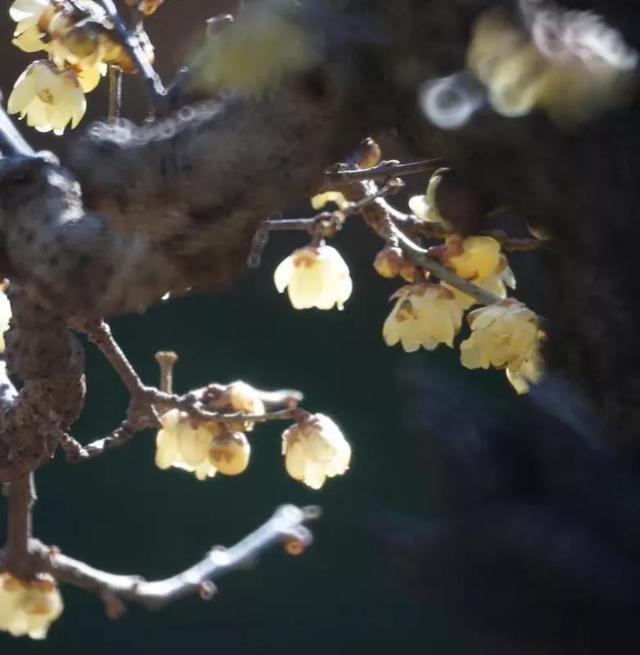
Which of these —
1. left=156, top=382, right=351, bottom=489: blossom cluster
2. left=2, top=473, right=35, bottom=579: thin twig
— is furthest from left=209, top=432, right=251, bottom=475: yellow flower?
left=2, top=473, right=35, bottom=579: thin twig

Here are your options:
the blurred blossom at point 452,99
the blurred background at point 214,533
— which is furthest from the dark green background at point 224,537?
the blurred blossom at point 452,99

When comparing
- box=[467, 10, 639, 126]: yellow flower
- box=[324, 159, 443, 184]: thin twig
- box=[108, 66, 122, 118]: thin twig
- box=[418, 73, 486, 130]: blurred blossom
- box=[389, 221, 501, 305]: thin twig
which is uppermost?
box=[467, 10, 639, 126]: yellow flower

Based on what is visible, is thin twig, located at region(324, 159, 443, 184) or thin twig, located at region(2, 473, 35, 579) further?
thin twig, located at region(2, 473, 35, 579)

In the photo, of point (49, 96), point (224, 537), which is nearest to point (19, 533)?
point (49, 96)

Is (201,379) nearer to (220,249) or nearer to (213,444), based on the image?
(213,444)

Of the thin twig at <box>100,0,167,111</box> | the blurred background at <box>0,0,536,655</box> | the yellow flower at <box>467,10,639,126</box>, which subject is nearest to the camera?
the yellow flower at <box>467,10,639,126</box>

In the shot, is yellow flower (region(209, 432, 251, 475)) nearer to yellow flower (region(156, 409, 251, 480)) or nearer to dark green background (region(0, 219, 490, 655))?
yellow flower (region(156, 409, 251, 480))

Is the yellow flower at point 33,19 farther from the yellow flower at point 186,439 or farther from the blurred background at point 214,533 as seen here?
the blurred background at point 214,533
